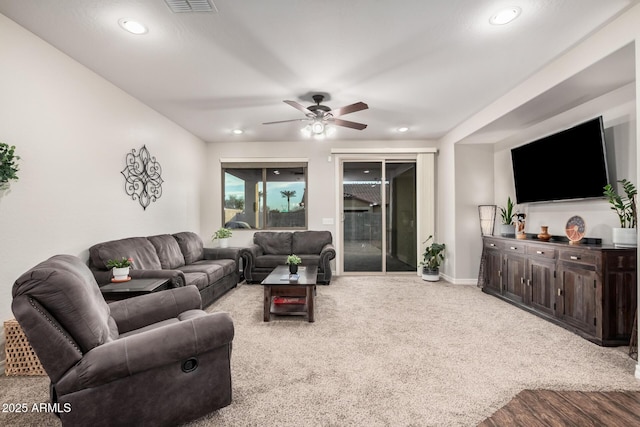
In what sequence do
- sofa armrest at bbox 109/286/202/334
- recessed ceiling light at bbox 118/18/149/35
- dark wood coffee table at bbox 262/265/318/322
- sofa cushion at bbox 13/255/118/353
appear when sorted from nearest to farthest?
1. sofa cushion at bbox 13/255/118/353
2. sofa armrest at bbox 109/286/202/334
3. recessed ceiling light at bbox 118/18/149/35
4. dark wood coffee table at bbox 262/265/318/322

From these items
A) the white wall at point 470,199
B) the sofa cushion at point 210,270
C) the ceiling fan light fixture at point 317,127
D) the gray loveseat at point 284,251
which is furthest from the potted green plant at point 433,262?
the sofa cushion at point 210,270

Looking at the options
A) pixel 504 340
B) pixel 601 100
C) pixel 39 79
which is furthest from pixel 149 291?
pixel 601 100

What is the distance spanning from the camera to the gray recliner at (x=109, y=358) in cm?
138

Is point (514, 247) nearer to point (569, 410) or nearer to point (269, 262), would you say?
point (569, 410)

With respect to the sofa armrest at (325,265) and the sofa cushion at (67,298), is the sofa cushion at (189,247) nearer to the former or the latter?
the sofa armrest at (325,265)

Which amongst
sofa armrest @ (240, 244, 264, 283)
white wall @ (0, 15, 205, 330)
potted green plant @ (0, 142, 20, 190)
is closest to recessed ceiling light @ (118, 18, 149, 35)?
white wall @ (0, 15, 205, 330)

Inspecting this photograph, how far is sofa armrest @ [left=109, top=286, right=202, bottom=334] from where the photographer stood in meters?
2.07

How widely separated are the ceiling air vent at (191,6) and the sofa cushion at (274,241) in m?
4.16

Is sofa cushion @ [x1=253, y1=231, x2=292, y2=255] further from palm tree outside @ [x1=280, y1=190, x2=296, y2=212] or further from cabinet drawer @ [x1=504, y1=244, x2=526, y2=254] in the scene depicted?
cabinet drawer @ [x1=504, y1=244, x2=526, y2=254]

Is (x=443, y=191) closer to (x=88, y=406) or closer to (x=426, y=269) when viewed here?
(x=426, y=269)

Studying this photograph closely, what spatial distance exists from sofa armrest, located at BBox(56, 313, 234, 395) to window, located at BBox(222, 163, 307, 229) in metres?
4.59

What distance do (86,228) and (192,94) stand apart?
195 centimetres

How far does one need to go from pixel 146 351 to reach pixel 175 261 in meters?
2.93

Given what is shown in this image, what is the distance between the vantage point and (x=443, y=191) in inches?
228
